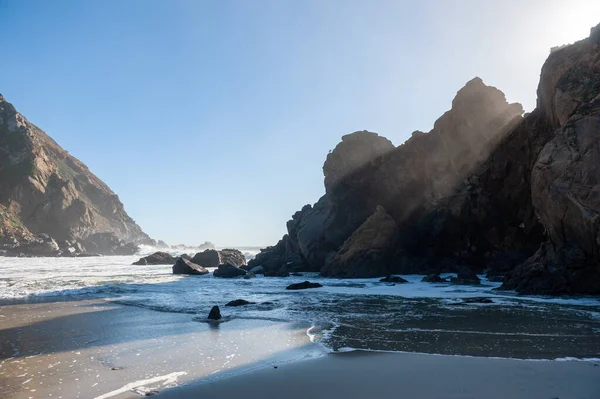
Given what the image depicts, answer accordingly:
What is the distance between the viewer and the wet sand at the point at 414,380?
635cm

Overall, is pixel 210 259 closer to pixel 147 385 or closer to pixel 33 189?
pixel 147 385

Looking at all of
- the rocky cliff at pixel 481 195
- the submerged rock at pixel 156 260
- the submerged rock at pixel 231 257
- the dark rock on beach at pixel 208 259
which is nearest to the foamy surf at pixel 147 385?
the rocky cliff at pixel 481 195

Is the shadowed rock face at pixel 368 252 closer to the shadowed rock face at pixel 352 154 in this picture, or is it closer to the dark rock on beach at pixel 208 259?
the shadowed rock face at pixel 352 154

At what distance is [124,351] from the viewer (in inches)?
Answer: 388

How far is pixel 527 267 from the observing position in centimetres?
2439

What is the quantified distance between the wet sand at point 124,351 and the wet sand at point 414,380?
3.13ft

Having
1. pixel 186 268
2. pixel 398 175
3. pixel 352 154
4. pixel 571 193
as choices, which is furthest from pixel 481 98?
pixel 186 268

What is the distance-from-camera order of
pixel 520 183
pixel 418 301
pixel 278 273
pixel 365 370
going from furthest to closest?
pixel 278 273
pixel 520 183
pixel 418 301
pixel 365 370

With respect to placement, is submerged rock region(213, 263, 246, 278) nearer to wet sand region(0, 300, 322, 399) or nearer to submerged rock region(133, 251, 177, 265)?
submerged rock region(133, 251, 177, 265)

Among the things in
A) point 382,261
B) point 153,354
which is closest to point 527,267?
point 382,261

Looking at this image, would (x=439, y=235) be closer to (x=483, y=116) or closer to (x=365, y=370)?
(x=483, y=116)

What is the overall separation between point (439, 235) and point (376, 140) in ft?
56.3

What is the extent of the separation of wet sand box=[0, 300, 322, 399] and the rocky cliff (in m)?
16.6

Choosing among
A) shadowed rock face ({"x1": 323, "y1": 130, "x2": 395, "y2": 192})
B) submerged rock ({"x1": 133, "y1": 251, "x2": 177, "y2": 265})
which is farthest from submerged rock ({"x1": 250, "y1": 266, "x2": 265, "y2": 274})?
submerged rock ({"x1": 133, "y1": 251, "x2": 177, "y2": 265})
